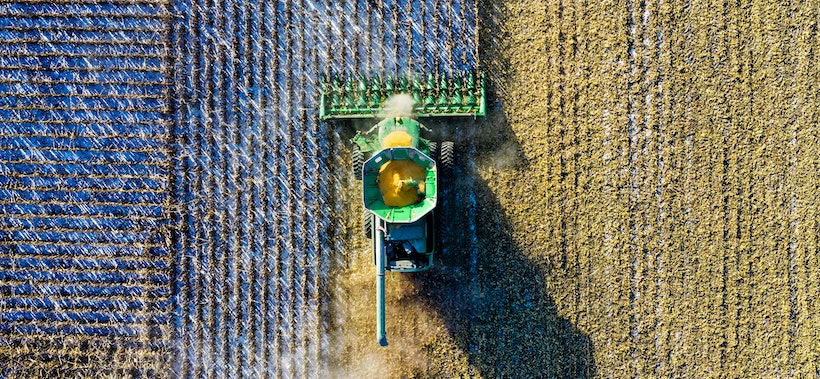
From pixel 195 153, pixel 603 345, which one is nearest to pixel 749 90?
pixel 603 345

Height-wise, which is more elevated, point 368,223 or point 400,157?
point 400,157

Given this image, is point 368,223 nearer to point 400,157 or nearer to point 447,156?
point 400,157

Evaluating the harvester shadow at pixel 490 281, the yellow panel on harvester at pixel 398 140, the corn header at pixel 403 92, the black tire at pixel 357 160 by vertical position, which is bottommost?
the harvester shadow at pixel 490 281

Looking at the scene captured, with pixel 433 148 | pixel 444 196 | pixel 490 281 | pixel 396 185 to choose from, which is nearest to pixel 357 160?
pixel 396 185

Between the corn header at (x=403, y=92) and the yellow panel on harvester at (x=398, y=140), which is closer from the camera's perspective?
the yellow panel on harvester at (x=398, y=140)

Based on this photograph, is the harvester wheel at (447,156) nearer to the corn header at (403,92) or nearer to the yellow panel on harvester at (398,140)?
the corn header at (403,92)

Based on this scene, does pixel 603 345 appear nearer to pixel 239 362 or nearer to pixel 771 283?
pixel 771 283

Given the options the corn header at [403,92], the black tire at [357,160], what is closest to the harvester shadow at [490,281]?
the corn header at [403,92]
